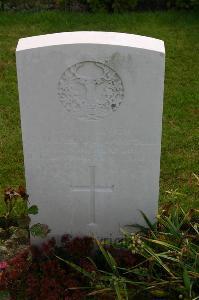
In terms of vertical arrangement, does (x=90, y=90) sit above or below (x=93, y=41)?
below

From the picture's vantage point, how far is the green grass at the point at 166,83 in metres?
5.54

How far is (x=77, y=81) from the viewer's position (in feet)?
12.7

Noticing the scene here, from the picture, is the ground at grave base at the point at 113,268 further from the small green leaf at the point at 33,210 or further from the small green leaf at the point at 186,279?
the small green leaf at the point at 33,210

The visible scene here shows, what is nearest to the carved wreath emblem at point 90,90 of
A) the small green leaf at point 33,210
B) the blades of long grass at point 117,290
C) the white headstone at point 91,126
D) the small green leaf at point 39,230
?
the white headstone at point 91,126

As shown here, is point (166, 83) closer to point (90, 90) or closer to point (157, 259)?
point (90, 90)

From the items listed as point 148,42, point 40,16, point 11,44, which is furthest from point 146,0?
point 148,42

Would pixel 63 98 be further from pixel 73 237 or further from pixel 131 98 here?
pixel 73 237

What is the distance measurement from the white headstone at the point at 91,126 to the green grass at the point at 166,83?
0.45 metres

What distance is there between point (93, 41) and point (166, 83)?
11.1 ft

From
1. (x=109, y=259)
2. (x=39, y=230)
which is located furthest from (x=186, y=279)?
(x=39, y=230)

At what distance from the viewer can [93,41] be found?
3.78 metres

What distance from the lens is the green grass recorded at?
18.2ft

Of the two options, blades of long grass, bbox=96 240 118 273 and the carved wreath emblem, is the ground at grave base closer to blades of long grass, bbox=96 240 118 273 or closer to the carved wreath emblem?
blades of long grass, bbox=96 240 118 273

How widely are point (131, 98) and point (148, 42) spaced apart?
0.36m
